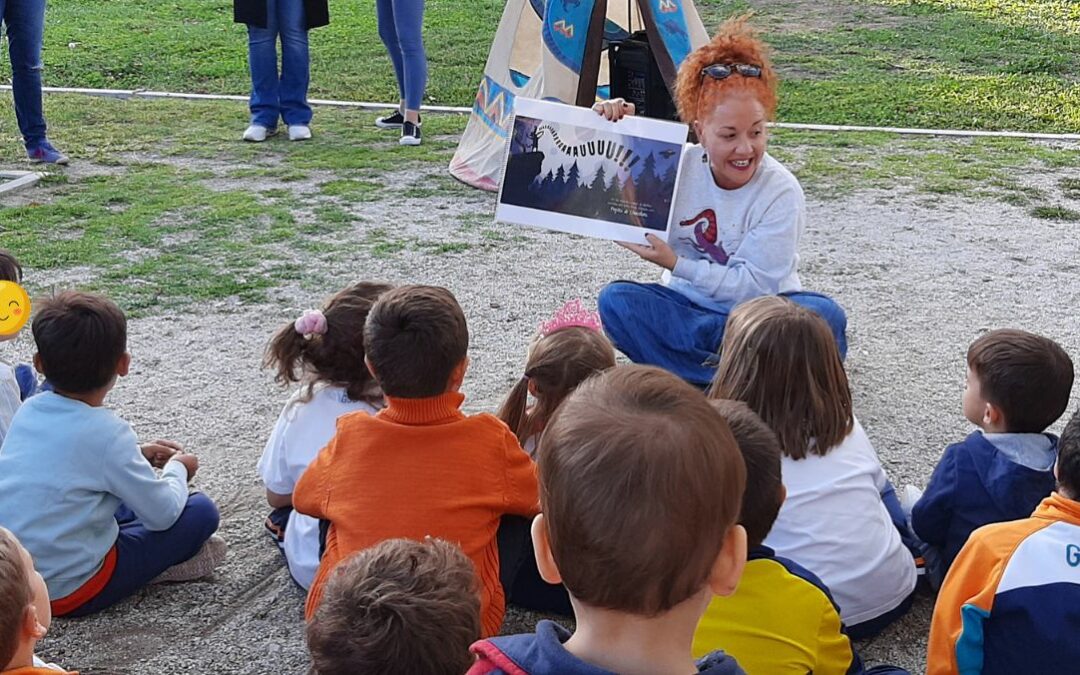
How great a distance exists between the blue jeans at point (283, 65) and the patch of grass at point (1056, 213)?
4591 mm

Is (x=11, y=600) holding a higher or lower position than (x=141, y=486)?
higher

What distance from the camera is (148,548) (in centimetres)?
287

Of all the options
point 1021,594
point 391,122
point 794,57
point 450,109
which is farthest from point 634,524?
point 794,57

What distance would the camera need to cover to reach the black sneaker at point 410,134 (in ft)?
25.5

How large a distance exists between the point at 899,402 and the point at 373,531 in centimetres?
224

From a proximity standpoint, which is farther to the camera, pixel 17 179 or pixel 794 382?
pixel 17 179

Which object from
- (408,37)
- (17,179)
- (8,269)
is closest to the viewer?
(8,269)

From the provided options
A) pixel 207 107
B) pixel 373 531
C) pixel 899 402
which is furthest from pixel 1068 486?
pixel 207 107

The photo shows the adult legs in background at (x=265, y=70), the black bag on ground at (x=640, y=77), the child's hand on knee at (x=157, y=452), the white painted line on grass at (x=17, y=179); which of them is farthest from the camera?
the adult legs in background at (x=265, y=70)

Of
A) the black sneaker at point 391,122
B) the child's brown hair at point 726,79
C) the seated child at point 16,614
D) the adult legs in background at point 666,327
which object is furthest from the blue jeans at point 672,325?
the black sneaker at point 391,122

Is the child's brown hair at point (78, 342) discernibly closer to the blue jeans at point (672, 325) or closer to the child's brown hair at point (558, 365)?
the child's brown hair at point (558, 365)

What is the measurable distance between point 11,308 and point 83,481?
521 mm

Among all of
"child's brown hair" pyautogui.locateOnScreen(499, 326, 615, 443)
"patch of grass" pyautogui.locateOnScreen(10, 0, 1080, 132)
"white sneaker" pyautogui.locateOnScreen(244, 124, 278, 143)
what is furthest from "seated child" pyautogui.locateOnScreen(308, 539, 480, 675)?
"white sneaker" pyautogui.locateOnScreen(244, 124, 278, 143)

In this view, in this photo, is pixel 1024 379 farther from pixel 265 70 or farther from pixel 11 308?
pixel 265 70
